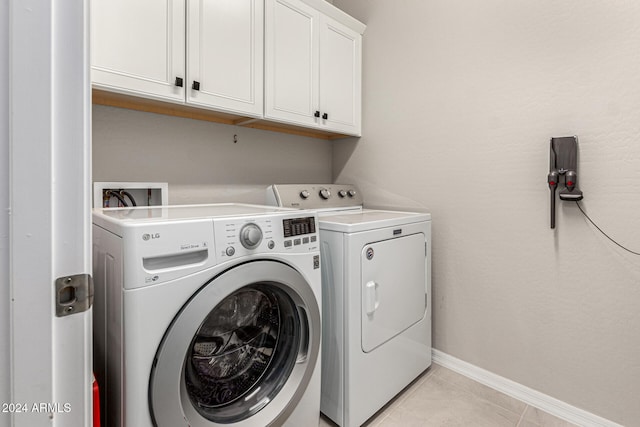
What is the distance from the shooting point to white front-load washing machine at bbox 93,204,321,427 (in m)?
0.86

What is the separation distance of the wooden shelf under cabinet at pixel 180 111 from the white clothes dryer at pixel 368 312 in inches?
32.9

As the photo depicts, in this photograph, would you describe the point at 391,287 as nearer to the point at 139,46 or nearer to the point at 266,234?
the point at 266,234

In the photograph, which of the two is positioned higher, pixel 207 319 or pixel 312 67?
pixel 312 67

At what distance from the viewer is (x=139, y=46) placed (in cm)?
133

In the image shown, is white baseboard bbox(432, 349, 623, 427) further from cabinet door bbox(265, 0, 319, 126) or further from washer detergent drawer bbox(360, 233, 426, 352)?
cabinet door bbox(265, 0, 319, 126)

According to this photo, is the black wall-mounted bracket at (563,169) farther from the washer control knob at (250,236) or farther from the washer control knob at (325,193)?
the washer control knob at (250,236)

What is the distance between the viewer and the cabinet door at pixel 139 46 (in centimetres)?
124

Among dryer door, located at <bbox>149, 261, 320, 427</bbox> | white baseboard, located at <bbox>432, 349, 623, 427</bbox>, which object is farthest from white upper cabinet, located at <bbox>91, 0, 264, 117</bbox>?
white baseboard, located at <bbox>432, 349, 623, 427</bbox>

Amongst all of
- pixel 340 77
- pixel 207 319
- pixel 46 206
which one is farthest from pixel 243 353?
pixel 340 77

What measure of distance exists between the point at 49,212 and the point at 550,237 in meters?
1.89

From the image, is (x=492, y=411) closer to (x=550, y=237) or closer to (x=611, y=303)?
(x=611, y=303)

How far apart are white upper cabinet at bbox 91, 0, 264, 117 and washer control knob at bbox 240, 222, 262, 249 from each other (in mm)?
801

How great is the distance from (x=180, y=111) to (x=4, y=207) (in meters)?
1.33

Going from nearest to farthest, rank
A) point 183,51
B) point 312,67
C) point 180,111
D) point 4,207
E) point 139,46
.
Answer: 1. point 4,207
2. point 139,46
3. point 183,51
4. point 180,111
5. point 312,67
